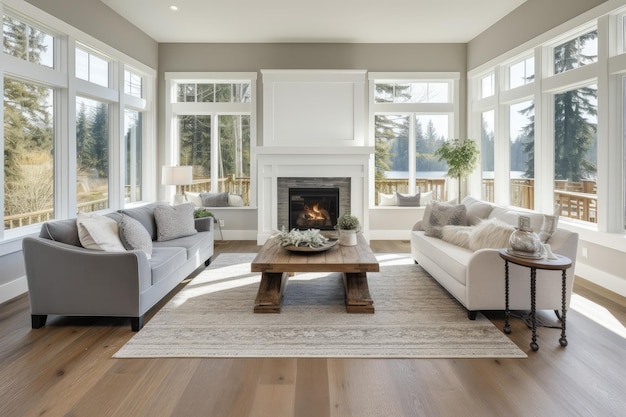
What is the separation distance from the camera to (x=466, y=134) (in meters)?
6.86

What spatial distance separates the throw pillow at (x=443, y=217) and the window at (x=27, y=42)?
468 cm

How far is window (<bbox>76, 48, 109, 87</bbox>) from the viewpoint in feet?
15.7

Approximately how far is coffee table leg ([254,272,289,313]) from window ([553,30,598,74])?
162 inches

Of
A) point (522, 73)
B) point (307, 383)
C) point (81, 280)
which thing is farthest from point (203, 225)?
point (522, 73)

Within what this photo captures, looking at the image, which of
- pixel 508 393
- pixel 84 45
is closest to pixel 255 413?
pixel 508 393

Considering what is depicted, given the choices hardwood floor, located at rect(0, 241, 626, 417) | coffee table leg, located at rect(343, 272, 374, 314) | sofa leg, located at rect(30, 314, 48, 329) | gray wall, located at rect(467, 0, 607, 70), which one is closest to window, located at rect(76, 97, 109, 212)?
sofa leg, located at rect(30, 314, 48, 329)

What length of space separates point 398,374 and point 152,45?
6497 millimetres

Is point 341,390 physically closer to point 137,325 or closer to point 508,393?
point 508,393

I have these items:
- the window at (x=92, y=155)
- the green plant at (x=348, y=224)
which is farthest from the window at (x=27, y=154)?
the green plant at (x=348, y=224)

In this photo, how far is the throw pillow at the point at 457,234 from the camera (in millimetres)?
3981

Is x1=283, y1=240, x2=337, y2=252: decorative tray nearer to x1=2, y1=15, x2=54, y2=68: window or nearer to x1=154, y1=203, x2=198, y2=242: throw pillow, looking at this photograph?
x1=154, y1=203, x2=198, y2=242: throw pillow

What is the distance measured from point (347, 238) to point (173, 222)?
208 centimetres

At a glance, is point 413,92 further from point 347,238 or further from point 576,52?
point 347,238

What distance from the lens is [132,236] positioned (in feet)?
11.2
